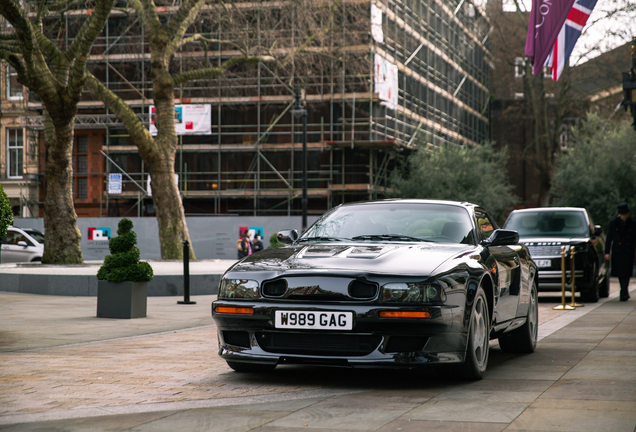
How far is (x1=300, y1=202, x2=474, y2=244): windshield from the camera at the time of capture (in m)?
6.86

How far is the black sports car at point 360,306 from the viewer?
5594mm

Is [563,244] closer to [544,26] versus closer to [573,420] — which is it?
[544,26]

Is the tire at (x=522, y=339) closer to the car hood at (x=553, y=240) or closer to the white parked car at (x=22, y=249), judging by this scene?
the car hood at (x=553, y=240)

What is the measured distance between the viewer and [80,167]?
44.9 metres

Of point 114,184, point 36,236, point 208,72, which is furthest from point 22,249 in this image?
point 114,184

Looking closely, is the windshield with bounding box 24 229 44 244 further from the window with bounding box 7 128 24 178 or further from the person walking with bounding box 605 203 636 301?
the person walking with bounding box 605 203 636 301

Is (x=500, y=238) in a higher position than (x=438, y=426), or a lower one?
higher

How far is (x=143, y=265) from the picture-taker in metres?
11.9

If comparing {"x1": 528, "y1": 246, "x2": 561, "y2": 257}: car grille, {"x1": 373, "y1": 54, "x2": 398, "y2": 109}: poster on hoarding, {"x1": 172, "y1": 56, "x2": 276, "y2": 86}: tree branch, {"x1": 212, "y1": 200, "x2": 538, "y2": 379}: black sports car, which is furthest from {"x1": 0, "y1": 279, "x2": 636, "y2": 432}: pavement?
{"x1": 373, "y1": 54, "x2": 398, "y2": 109}: poster on hoarding

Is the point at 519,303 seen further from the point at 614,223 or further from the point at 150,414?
the point at 614,223

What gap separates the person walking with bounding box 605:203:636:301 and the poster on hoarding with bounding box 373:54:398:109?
23708 millimetres

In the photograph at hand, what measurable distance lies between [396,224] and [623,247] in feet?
33.2

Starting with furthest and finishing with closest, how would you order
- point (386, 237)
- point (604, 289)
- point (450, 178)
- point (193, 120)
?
1. point (193, 120)
2. point (450, 178)
3. point (604, 289)
4. point (386, 237)

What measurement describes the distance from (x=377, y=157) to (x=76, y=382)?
36250 mm
